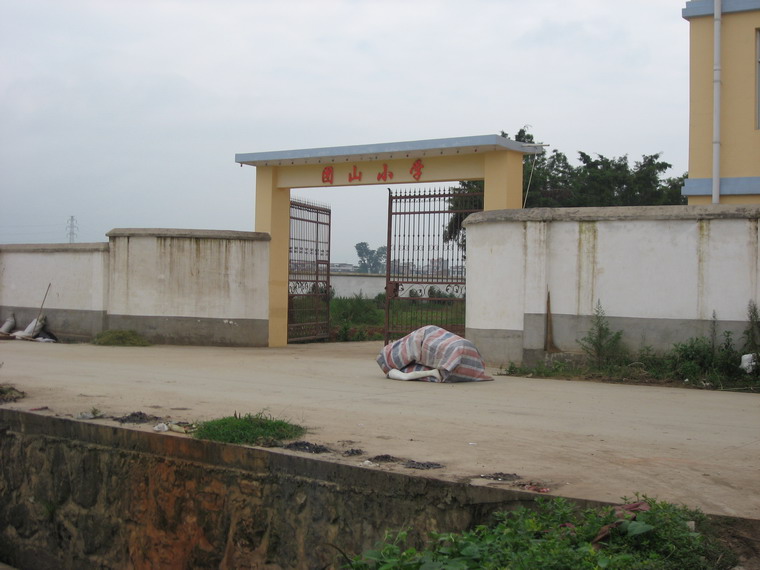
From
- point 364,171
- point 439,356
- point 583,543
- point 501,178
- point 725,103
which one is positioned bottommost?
point 583,543

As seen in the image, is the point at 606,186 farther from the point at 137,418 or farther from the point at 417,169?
the point at 137,418

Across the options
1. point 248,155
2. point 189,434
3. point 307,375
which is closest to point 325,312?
point 248,155

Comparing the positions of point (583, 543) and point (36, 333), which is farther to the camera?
point (36, 333)

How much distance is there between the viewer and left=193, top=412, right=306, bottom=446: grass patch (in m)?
6.44

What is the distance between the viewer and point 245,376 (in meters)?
11.5

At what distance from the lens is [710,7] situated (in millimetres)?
13789

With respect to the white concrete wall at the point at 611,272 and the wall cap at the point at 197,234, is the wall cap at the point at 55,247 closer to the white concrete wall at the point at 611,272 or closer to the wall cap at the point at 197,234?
the wall cap at the point at 197,234

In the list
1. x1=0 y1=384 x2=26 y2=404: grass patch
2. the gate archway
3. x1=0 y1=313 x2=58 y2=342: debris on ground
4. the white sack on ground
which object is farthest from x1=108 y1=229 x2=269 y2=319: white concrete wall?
x1=0 y1=384 x2=26 y2=404: grass patch

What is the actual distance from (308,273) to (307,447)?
13104mm

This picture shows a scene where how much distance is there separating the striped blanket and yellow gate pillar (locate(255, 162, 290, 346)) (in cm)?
638

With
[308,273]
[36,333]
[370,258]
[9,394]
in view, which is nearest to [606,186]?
[308,273]

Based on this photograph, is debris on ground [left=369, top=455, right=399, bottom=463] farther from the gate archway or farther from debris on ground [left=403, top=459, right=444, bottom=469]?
the gate archway

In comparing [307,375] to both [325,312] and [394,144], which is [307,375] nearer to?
[394,144]

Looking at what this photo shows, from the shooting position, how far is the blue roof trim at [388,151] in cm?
1451
